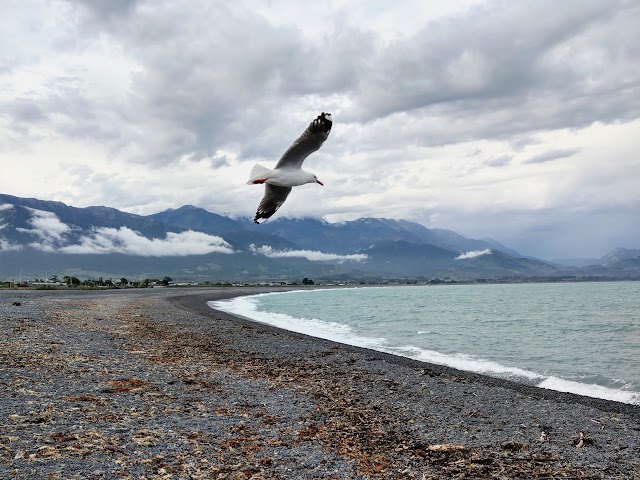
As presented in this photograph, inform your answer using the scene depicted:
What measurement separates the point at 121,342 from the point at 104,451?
14.5 meters

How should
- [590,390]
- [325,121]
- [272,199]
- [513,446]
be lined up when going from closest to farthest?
[325,121], [513,446], [272,199], [590,390]

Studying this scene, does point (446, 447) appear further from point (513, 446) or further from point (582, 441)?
point (582, 441)

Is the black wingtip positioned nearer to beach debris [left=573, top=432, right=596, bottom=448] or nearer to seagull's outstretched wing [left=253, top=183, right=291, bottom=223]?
seagull's outstretched wing [left=253, top=183, right=291, bottom=223]

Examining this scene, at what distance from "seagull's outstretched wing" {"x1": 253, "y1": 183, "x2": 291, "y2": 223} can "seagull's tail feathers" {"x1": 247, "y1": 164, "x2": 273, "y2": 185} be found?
93 cm

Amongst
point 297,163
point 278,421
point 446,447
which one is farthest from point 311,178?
point 446,447

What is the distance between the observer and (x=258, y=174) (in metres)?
9.90

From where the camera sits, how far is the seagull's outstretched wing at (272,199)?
36.3ft

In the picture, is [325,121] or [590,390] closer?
[325,121]

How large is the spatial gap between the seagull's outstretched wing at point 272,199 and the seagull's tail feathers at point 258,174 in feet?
3.05

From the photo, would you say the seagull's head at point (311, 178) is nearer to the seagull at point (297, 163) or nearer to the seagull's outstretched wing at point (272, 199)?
the seagull at point (297, 163)

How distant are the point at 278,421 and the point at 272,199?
4443 mm

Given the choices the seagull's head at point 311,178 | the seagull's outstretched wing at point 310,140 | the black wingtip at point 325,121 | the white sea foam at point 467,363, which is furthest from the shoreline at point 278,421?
the black wingtip at point 325,121

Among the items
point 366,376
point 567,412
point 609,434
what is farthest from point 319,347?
point 609,434

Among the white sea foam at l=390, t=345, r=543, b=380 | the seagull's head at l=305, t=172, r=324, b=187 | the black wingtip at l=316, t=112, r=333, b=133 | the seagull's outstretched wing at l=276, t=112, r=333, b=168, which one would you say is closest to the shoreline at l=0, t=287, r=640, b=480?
the white sea foam at l=390, t=345, r=543, b=380
